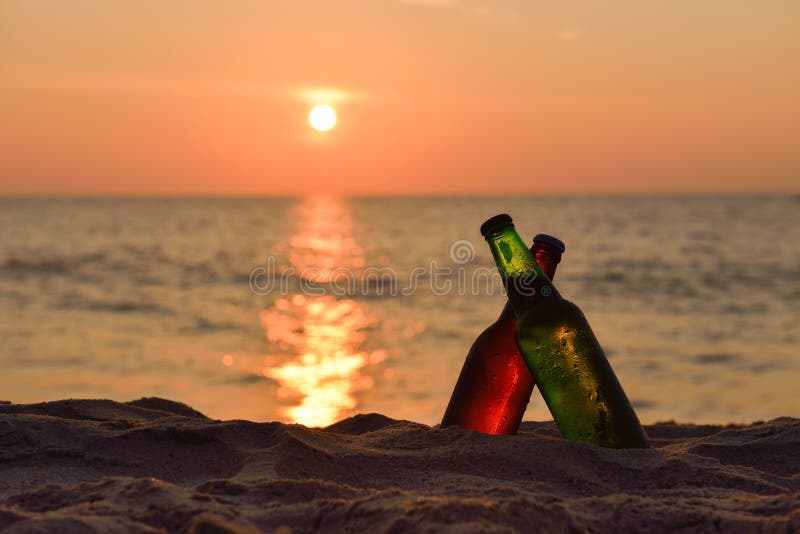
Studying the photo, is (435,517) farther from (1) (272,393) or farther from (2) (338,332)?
(2) (338,332)

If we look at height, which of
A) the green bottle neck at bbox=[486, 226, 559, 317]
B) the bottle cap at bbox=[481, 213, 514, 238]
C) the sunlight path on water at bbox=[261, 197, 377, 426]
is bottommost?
the green bottle neck at bbox=[486, 226, 559, 317]

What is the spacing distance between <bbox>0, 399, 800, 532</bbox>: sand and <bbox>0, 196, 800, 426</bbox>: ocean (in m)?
4.09

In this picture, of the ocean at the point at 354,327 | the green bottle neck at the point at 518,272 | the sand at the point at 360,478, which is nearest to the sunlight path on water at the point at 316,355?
the ocean at the point at 354,327

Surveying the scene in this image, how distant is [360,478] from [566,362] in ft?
1.90

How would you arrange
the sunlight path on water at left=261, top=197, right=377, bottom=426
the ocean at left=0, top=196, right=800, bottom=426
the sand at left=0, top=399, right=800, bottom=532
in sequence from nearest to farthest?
the sand at left=0, top=399, right=800, bottom=532
the sunlight path on water at left=261, top=197, right=377, bottom=426
the ocean at left=0, top=196, right=800, bottom=426

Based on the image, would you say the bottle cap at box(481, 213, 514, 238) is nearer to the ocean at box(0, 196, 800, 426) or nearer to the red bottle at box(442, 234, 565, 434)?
the red bottle at box(442, 234, 565, 434)

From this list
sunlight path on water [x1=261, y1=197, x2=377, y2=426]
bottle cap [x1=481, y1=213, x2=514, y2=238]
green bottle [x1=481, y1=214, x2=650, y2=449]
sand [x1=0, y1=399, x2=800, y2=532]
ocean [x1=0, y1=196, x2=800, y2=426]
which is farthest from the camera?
ocean [x1=0, y1=196, x2=800, y2=426]

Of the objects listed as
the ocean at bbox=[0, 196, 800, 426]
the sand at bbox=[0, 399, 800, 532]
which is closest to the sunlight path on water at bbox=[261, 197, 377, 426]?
the ocean at bbox=[0, 196, 800, 426]

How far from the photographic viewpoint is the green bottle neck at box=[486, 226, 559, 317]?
86.0 inches

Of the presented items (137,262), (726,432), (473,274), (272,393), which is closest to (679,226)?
(473,274)

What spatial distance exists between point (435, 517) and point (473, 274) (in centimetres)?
2133

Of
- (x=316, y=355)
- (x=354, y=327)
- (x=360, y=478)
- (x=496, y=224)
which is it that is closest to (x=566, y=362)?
(x=496, y=224)

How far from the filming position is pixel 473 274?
22.7 m

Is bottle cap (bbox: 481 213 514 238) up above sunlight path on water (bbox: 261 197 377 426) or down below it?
below
